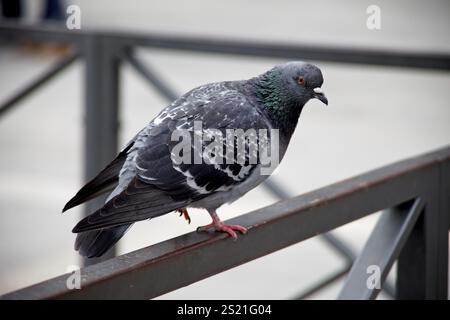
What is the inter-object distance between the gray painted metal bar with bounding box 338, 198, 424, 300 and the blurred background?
1806mm

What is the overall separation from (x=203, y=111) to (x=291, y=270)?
384cm

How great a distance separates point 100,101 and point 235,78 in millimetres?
7037

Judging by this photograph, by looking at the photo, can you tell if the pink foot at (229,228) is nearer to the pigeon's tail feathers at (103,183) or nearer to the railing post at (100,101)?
the pigeon's tail feathers at (103,183)

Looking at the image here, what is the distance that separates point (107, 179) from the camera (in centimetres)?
281

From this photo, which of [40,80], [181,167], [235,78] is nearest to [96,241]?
[181,167]

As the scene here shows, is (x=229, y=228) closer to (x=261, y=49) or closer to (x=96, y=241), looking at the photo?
(x=96, y=241)

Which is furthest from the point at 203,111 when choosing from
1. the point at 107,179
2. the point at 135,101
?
the point at 135,101

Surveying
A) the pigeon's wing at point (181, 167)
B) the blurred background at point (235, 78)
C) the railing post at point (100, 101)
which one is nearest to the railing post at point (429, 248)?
Answer: the pigeon's wing at point (181, 167)

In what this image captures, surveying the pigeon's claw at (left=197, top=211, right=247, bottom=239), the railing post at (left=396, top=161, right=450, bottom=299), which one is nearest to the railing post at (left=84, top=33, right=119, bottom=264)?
the railing post at (left=396, top=161, right=450, bottom=299)

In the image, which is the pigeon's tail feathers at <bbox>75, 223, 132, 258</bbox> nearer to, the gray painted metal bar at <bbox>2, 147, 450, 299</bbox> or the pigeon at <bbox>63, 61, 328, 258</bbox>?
the pigeon at <bbox>63, 61, 328, 258</bbox>

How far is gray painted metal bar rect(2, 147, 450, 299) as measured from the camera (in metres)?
2.14

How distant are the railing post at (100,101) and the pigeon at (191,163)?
2.23 m

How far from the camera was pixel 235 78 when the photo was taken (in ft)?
39.6
